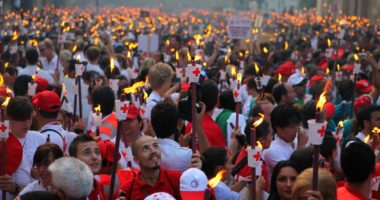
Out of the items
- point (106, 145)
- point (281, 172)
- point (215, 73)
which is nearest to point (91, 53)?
point (215, 73)

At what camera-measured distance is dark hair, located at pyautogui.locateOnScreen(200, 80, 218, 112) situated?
9102mm

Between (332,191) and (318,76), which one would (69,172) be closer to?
(332,191)

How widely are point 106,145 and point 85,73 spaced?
5.06 m

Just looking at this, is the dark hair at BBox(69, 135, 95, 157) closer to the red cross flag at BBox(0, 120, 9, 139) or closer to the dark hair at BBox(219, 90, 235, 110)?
the red cross flag at BBox(0, 120, 9, 139)

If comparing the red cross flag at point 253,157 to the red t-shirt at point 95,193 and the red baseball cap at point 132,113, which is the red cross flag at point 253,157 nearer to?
the red t-shirt at point 95,193

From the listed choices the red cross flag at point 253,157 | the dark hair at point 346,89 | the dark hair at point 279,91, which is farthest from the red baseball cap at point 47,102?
the dark hair at point 346,89

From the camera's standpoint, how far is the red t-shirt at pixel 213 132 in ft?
29.0

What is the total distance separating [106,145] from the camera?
7812 millimetres

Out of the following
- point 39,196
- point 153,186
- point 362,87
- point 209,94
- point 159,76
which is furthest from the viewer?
point 362,87

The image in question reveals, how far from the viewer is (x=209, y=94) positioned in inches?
360

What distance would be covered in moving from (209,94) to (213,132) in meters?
0.46

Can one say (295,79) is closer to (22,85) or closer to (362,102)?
(362,102)

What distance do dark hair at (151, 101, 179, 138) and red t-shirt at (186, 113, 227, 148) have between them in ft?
4.14

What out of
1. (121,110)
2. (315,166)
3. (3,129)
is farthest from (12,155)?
(315,166)
